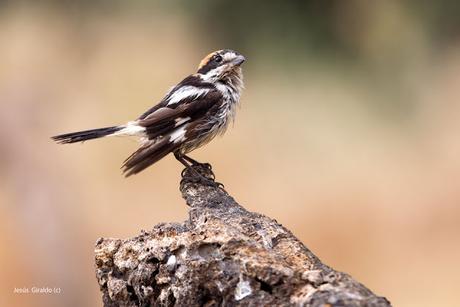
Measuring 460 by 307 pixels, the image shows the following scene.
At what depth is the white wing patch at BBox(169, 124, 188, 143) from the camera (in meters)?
4.52

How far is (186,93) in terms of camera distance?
4.77m

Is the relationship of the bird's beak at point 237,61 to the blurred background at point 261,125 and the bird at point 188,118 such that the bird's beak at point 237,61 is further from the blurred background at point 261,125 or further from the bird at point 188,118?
the blurred background at point 261,125

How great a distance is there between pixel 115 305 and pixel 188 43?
21.3ft

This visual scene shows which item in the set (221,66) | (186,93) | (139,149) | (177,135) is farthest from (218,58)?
(139,149)

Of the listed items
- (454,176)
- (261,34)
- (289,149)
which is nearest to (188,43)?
(261,34)

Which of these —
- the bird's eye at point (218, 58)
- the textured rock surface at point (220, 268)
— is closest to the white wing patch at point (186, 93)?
the bird's eye at point (218, 58)

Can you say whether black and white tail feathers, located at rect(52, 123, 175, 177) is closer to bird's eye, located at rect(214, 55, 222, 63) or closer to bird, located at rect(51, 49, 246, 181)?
bird, located at rect(51, 49, 246, 181)

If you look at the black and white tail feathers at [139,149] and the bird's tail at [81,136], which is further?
the bird's tail at [81,136]

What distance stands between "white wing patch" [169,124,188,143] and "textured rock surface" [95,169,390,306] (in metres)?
1.01

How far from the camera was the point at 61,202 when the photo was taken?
9195 millimetres

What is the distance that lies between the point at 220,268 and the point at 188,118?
187 centimetres

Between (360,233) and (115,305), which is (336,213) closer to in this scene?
(360,233)

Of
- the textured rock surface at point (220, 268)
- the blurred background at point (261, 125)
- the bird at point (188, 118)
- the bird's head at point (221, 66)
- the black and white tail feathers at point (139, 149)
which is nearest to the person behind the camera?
the textured rock surface at point (220, 268)

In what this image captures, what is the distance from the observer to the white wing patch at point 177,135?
14.8 ft
